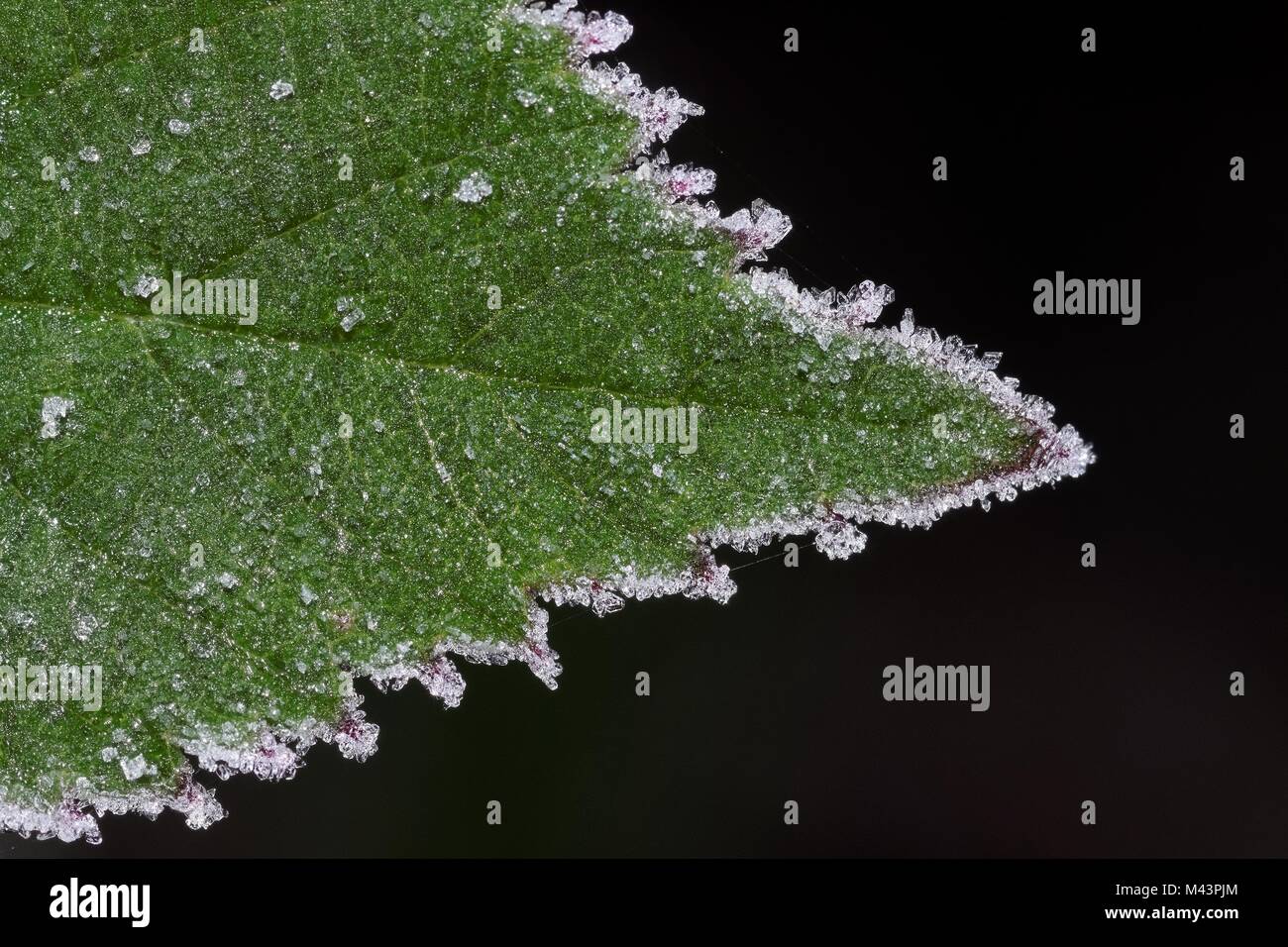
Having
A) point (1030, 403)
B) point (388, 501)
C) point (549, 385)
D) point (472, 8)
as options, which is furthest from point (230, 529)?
point (1030, 403)

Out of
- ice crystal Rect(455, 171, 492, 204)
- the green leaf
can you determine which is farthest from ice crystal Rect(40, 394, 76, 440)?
ice crystal Rect(455, 171, 492, 204)

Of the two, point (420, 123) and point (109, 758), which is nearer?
point (420, 123)

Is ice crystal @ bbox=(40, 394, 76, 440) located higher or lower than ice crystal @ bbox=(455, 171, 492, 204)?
lower

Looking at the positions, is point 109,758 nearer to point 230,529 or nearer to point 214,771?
point 214,771

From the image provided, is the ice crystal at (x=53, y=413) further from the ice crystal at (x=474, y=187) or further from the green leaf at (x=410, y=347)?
the ice crystal at (x=474, y=187)

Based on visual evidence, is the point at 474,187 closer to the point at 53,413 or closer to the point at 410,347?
the point at 410,347

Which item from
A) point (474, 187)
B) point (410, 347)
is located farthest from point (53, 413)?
point (474, 187)

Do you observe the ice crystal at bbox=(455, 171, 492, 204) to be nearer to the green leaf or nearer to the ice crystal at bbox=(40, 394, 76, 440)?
the green leaf

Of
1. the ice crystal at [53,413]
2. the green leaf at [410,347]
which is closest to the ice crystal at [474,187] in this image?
the green leaf at [410,347]
